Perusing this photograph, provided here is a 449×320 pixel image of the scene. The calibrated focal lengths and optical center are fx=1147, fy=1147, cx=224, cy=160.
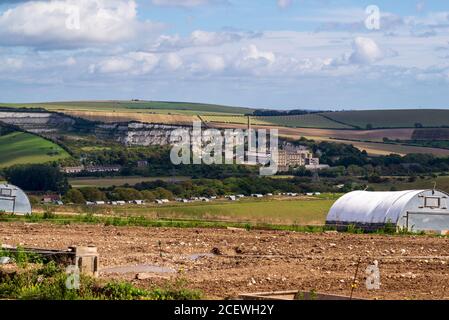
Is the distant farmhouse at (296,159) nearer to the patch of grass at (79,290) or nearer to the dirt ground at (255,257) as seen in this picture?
the dirt ground at (255,257)

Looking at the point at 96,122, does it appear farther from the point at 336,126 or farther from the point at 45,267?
the point at 45,267

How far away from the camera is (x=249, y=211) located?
172 feet

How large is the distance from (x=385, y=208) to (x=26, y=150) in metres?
55.5

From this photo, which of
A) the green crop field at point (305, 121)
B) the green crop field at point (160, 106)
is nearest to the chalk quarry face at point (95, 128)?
the green crop field at point (305, 121)

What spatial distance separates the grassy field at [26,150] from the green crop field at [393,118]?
35.0 m

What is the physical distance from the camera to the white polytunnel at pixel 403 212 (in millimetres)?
37750

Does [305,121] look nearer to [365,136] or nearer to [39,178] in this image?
[365,136]

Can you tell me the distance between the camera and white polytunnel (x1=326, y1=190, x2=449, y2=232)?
37.8 meters

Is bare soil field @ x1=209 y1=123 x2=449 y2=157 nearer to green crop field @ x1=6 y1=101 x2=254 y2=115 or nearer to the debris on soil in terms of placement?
green crop field @ x1=6 y1=101 x2=254 y2=115

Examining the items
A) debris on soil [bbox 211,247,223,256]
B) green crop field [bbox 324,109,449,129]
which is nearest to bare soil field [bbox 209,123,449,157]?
green crop field [bbox 324,109,449,129]

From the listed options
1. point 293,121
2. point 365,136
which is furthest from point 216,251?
point 293,121

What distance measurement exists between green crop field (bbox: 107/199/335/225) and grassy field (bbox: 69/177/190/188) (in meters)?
14.0
